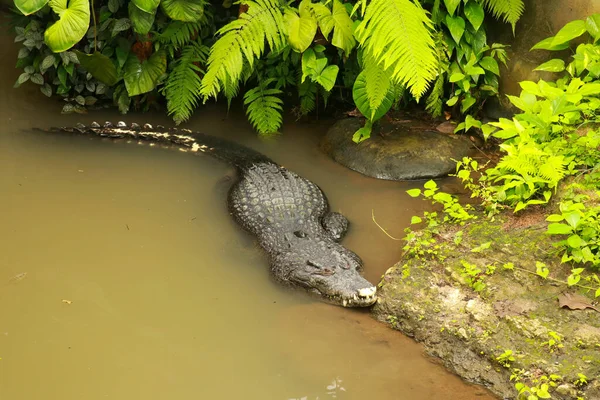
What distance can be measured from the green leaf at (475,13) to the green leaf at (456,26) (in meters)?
0.07

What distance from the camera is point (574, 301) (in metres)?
3.54

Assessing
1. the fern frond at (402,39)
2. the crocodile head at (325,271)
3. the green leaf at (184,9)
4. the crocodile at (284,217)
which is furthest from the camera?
the green leaf at (184,9)

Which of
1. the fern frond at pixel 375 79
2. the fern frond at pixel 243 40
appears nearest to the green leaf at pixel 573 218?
the fern frond at pixel 375 79

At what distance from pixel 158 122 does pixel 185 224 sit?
1.51m

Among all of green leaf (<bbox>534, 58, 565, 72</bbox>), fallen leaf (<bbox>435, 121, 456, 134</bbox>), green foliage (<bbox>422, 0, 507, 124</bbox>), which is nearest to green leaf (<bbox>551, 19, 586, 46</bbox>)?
green leaf (<bbox>534, 58, 565, 72</bbox>)

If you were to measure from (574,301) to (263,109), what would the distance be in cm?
307

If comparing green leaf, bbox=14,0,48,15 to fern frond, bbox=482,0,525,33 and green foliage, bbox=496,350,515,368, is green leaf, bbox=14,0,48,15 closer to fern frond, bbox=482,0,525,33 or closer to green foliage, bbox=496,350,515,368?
fern frond, bbox=482,0,525,33

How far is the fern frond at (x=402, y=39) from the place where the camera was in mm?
4336

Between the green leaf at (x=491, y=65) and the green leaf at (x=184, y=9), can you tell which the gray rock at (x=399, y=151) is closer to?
the green leaf at (x=491, y=65)

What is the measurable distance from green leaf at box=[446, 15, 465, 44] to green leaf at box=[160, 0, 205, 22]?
2.01 m

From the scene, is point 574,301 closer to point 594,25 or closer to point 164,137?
point 594,25

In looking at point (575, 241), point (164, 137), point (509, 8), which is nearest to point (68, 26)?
point (164, 137)

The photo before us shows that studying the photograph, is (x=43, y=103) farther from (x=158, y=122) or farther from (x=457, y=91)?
(x=457, y=91)

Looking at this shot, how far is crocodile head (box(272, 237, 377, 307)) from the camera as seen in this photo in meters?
4.05
